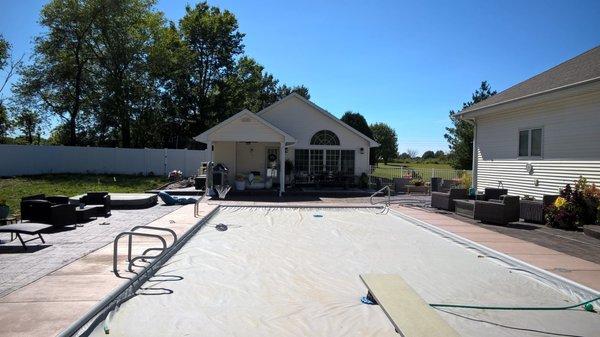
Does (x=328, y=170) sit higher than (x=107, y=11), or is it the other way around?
(x=107, y=11)

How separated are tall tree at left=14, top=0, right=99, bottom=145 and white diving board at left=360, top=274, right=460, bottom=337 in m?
33.6

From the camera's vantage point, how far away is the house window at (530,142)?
1315 cm

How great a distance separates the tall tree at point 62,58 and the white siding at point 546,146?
2963cm

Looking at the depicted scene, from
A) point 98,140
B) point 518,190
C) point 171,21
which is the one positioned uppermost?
point 171,21

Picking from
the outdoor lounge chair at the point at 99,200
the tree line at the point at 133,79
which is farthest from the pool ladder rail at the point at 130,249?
the tree line at the point at 133,79

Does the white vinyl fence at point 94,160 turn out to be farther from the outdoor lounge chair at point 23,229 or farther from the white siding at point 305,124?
the outdoor lounge chair at point 23,229

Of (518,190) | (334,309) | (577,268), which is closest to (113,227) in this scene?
(334,309)

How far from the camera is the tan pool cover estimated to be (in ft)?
15.0

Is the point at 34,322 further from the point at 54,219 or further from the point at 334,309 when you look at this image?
the point at 54,219

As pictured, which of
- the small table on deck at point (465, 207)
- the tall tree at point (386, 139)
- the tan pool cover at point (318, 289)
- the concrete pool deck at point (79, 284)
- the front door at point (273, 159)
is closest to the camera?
the concrete pool deck at point (79, 284)

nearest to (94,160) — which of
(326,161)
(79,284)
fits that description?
(326,161)

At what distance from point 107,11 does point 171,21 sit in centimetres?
1100

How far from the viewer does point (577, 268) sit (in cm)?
684

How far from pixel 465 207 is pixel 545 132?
3139 millimetres
